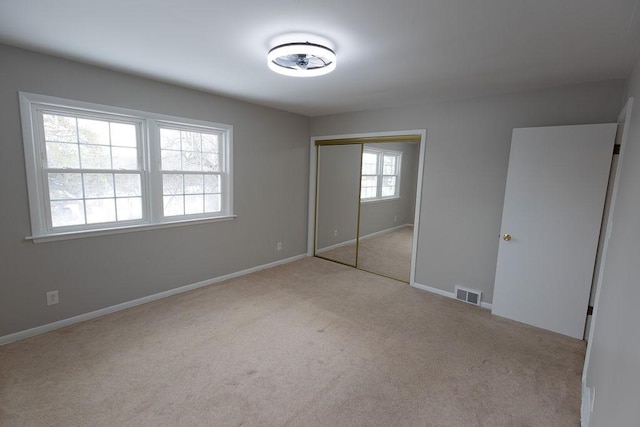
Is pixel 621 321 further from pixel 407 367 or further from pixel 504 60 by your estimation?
pixel 504 60

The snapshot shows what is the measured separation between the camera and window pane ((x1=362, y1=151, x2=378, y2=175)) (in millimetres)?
5824

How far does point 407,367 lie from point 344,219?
356 cm

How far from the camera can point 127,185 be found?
122 inches

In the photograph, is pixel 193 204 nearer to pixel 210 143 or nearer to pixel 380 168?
pixel 210 143

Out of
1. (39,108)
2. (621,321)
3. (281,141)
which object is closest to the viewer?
(621,321)

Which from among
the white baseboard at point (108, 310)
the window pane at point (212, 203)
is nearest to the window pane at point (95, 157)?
the window pane at point (212, 203)

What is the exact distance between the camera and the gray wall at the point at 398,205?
6.25 m

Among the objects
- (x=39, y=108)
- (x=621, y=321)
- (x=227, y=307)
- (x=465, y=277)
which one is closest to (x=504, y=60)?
(x=621, y=321)

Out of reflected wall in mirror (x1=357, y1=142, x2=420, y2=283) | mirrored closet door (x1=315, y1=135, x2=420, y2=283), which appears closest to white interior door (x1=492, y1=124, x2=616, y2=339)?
mirrored closet door (x1=315, y1=135, x2=420, y2=283)

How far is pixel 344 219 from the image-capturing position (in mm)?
5699

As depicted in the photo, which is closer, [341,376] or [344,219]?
[341,376]

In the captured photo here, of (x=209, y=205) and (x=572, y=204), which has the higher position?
(x=572, y=204)

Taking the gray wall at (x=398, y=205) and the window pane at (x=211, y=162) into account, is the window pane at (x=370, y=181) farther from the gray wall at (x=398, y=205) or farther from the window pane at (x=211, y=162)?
the window pane at (x=211, y=162)

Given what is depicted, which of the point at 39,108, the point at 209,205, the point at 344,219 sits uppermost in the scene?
the point at 39,108
